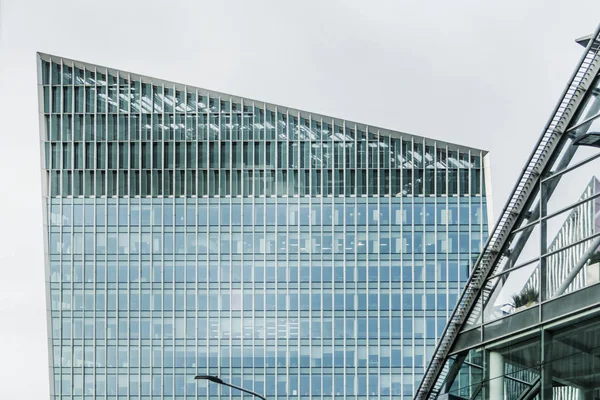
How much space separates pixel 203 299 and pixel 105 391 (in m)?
10.2

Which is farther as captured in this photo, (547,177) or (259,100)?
(259,100)

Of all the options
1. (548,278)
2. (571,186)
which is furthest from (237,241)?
(571,186)

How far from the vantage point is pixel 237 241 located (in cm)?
9031

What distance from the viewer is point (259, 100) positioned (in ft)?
298

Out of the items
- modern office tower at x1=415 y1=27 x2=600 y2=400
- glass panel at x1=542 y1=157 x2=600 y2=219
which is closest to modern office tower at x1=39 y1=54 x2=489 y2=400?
modern office tower at x1=415 y1=27 x2=600 y2=400

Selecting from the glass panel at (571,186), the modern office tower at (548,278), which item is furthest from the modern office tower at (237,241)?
the glass panel at (571,186)

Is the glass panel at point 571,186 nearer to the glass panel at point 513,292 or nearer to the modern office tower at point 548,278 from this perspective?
the modern office tower at point 548,278

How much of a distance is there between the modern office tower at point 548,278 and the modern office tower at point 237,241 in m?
67.5

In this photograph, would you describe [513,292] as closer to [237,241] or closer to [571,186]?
[571,186]

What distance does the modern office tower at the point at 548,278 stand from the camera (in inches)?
676

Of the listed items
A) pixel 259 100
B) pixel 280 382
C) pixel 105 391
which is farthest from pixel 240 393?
pixel 259 100

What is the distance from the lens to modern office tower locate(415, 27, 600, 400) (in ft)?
56.3

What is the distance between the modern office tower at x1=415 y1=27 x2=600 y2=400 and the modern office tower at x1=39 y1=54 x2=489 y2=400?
6755 centimetres

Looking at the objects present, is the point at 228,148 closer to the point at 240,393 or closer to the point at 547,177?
the point at 240,393
